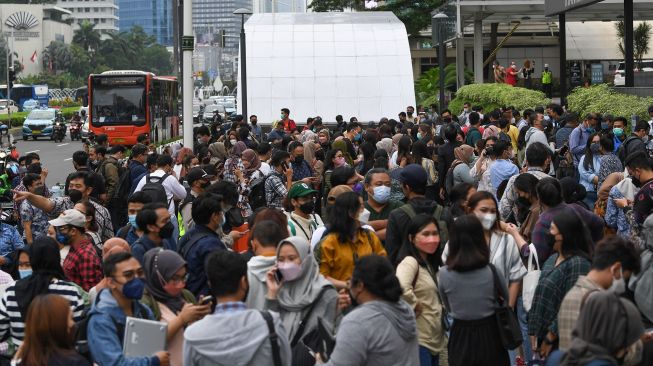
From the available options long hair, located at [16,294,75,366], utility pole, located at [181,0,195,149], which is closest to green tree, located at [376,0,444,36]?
utility pole, located at [181,0,195,149]

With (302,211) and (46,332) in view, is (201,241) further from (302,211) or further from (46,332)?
(46,332)

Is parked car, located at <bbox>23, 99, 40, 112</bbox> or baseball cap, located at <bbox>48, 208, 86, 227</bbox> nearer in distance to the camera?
baseball cap, located at <bbox>48, 208, 86, 227</bbox>

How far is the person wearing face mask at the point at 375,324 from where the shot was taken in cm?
584

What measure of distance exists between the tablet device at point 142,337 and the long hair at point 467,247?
1.87m

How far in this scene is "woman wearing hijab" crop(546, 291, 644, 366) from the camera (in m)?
5.04

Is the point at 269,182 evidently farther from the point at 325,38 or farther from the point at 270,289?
the point at 325,38

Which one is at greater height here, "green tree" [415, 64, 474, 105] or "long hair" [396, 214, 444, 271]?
"green tree" [415, 64, 474, 105]

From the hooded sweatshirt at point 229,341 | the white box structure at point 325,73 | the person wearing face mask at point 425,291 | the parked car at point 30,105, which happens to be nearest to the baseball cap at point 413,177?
the person wearing face mask at point 425,291

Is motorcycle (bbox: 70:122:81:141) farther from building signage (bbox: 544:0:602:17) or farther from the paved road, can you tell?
building signage (bbox: 544:0:602:17)

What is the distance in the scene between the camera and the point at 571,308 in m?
6.27

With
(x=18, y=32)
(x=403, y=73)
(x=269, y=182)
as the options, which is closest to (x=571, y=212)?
(x=269, y=182)

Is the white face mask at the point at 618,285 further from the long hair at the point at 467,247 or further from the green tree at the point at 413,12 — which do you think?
the green tree at the point at 413,12

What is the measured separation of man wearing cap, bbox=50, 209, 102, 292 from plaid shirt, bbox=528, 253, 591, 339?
3.41 metres

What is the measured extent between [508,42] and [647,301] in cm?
5550
